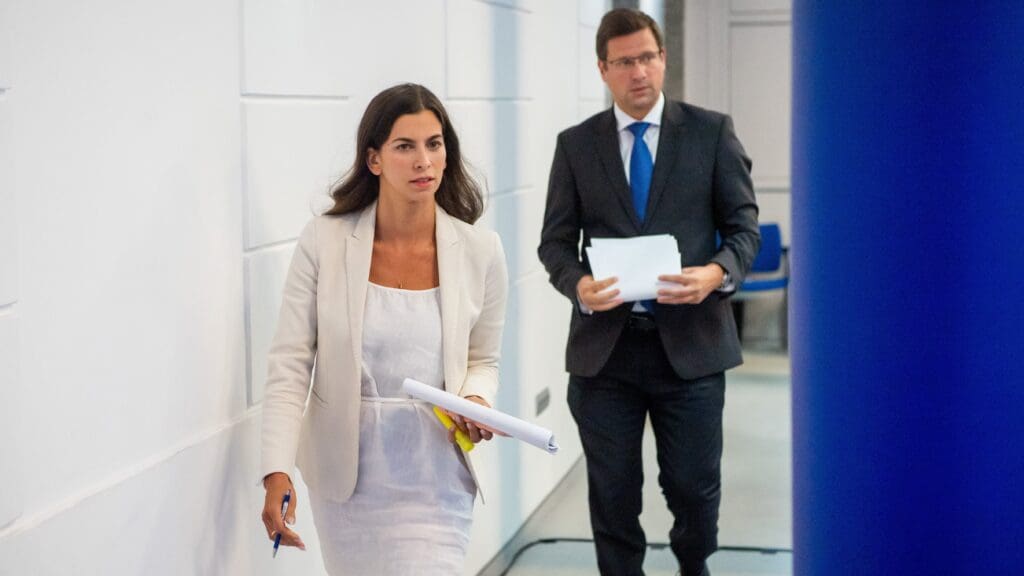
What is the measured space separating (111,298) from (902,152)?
6.25 feet

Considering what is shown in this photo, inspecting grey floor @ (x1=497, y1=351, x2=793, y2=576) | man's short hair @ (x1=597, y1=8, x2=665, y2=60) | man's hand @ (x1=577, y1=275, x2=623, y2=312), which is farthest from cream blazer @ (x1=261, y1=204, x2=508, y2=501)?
grey floor @ (x1=497, y1=351, x2=793, y2=576)

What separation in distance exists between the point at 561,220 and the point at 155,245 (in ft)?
5.32

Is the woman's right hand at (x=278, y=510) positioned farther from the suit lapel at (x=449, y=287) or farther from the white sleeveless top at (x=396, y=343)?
the suit lapel at (x=449, y=287)

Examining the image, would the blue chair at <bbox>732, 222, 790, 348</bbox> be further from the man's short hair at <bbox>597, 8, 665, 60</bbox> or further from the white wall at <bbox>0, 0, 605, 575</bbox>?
the white wall at <bbox>0, 0, 605, 575</bbox>

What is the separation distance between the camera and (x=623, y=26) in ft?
12.3

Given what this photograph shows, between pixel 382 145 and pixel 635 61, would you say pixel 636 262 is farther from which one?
pixel 382 145

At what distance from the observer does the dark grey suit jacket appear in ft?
12.3

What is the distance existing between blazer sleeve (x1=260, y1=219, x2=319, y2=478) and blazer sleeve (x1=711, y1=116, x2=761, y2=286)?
4.72 feet

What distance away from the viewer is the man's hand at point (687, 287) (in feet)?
11.6

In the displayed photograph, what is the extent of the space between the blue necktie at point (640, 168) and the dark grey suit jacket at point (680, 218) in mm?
48

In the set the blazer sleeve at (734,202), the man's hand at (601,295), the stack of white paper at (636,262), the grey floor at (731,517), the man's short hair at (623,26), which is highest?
the man's short hair at (623,26)

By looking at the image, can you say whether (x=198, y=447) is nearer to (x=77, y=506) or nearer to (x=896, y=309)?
(x=77, y=506)

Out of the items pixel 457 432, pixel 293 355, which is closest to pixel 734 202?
pixel 457 432

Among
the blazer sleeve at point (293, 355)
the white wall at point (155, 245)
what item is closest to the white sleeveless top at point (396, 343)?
the blazer sleeve at point (293, 355)
